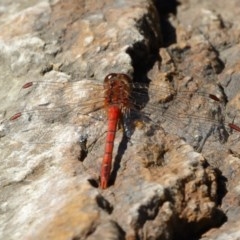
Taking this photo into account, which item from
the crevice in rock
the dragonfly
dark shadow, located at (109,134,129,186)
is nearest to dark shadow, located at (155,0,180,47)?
the crevice in rock

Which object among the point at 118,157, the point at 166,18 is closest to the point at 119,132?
the point at 118,157

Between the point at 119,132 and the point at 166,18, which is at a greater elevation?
the point at 119,132

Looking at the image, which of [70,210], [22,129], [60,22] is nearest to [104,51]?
[60,22]

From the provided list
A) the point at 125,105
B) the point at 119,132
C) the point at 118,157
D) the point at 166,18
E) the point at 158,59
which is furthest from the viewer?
the point at 166,18

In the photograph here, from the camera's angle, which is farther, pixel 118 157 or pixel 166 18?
pixel 166 18

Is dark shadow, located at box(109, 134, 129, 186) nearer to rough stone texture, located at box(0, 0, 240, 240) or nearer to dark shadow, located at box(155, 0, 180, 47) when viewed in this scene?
rough stone texture, located at box(0, 0, 240, 240)

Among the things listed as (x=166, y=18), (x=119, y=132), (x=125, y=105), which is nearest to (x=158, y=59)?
(x=125, y=105)

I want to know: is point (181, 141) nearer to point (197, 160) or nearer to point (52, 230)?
point (197, 160)

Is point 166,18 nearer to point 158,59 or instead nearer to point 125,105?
point 158,59

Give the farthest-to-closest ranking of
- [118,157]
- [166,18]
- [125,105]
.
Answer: [166,18]
[125,105]
[118,157]
